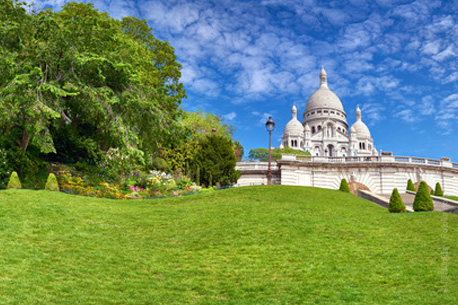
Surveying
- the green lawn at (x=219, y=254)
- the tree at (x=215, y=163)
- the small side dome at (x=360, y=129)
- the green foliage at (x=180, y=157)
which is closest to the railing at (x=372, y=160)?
the tree at (x=215, y=163)

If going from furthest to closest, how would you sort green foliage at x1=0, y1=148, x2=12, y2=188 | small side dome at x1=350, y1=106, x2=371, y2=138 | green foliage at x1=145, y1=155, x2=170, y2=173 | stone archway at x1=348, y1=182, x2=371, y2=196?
small side dome at x1=350, y1=106, x2=371, y2=138 < stone archway at x1=348, y1=182, x2=371, y2=196 < green foliage at x1=145, y1=155, x2=170, y2=173 < green foliage at x1=0, y1=148, x2=12, y2=188

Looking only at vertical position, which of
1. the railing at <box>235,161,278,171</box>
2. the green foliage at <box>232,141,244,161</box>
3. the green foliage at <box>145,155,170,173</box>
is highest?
the green foliage at <box>232,141,244,161</box>

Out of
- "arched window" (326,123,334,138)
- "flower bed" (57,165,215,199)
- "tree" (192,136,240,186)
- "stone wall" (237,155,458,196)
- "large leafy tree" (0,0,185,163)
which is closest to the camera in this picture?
"large leafy tree" (0,0,185,163)

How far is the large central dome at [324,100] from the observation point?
138 meters

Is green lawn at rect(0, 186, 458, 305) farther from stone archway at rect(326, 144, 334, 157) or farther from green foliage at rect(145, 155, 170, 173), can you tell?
stone archway at rect(326, 144, 334, 157)

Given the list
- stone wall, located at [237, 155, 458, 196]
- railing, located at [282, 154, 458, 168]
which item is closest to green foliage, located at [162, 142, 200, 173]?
stone wall, located at [237, 155, 458, 196]

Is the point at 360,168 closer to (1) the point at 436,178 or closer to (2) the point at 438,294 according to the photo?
(1) the point at 436,178

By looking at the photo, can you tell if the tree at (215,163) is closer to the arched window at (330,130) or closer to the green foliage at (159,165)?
the green foliage at (159,165)

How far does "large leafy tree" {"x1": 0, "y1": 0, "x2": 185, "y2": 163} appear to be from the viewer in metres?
19.4

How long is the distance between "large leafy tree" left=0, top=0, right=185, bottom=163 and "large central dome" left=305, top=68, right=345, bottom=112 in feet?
388

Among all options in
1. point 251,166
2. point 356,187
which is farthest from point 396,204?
point 251,166

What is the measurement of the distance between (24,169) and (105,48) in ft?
27.5

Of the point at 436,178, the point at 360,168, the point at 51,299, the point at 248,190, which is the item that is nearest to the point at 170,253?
the point at 51,299

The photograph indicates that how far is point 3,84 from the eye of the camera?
66.1 feet
